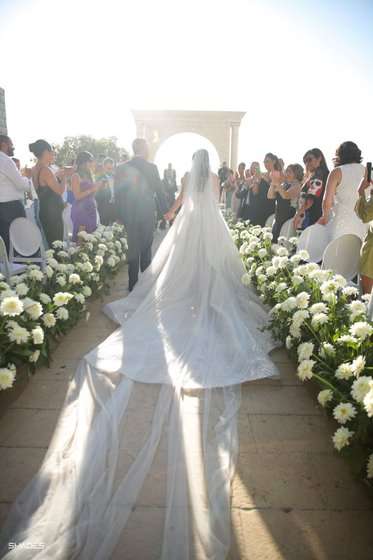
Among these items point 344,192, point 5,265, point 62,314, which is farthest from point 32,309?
point 344,192

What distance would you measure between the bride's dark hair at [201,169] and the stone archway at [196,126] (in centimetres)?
2592

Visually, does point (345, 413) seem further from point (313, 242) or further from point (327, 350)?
point (313, 242)

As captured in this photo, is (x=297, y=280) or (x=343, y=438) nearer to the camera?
(x=343, y=438)

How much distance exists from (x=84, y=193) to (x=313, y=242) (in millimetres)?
4080

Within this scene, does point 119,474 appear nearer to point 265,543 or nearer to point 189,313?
point 265,543

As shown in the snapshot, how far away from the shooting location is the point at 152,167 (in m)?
5.71

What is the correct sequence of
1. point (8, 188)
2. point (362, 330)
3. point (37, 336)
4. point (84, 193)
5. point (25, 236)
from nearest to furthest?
point (362, 330)
point (37, 336)
point (25, 236)
point (8, 188)
point (84, 193)

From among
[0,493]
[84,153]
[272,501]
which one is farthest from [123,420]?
[84,153]

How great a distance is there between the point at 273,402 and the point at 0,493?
198 cm

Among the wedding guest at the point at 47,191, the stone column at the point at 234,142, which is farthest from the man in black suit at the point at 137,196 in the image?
the stone column at the point at 234,142

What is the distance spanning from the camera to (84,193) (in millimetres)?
6750

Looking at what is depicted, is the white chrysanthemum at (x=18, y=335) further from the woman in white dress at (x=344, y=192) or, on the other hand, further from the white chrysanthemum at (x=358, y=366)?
the woman in white dress at (x=344, y=192)

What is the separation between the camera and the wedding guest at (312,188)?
5.79m

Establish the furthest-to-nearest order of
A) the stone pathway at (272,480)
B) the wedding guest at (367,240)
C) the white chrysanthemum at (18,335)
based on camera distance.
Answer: the wedding guest at (367,240) < the white chrysanthemum at (18,335) < the stone pathway at (272,480)
